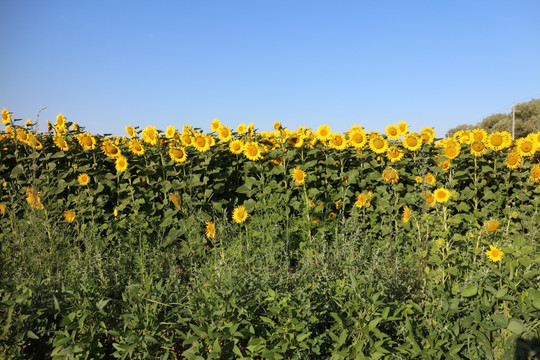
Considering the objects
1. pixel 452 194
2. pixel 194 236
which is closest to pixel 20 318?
pixel 194 236

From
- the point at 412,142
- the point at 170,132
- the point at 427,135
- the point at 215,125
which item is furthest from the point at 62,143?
the point at 427,135

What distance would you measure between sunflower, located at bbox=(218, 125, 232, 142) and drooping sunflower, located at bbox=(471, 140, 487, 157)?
10.2 feet

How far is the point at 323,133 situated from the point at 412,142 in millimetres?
1138

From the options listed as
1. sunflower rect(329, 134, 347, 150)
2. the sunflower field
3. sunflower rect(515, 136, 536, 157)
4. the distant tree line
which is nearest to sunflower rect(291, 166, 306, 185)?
the sunflower field

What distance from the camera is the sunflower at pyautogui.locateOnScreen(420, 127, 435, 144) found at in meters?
5.48

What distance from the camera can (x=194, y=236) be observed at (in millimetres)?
3986

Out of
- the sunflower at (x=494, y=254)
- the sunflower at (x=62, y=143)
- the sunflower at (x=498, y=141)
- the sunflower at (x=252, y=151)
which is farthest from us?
the sunflower at (x=498, y=141)

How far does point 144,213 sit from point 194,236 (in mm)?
1075

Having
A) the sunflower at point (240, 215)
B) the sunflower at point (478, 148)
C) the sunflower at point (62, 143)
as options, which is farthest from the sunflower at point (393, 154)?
the sunflower at point (62, 143)

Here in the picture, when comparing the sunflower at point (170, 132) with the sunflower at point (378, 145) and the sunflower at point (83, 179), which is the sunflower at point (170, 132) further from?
the sunflower at point (378, 145)

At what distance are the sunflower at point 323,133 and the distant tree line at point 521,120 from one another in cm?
3089

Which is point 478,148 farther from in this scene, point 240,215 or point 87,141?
point 87,141

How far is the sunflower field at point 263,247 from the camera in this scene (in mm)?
2414

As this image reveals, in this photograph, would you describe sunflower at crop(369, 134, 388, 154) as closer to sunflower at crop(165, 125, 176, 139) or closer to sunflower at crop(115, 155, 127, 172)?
sunflower at crop(165, 125, 176, 139)
